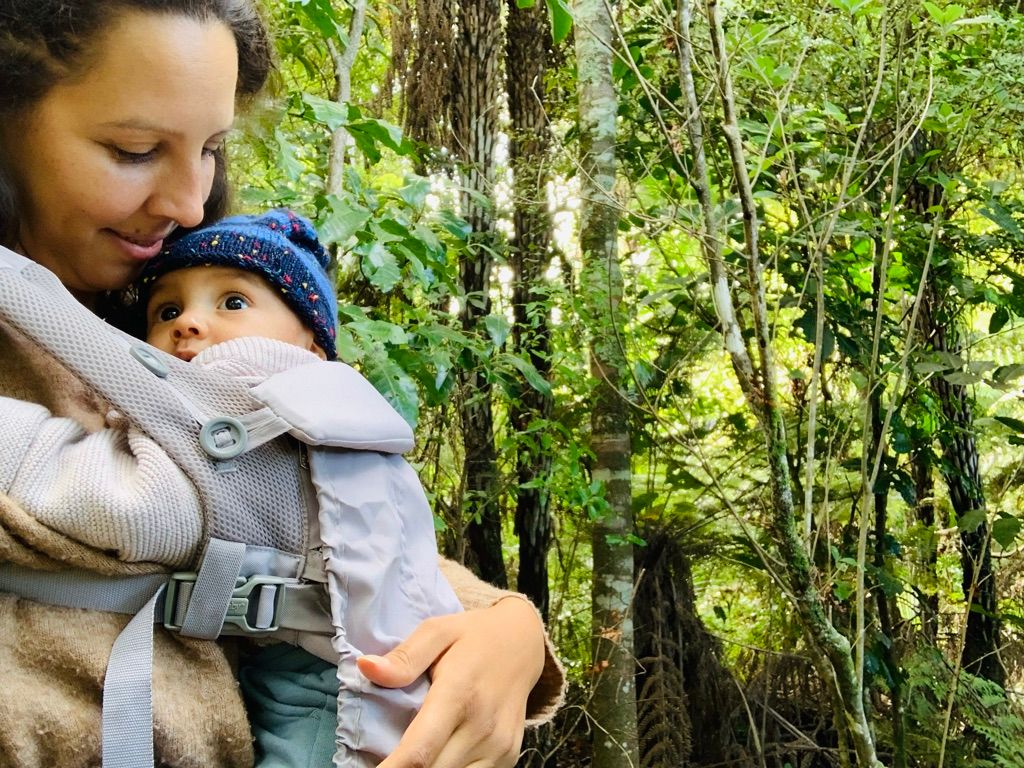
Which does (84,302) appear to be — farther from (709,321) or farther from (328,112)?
(709,321)

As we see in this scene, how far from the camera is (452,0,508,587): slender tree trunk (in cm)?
360

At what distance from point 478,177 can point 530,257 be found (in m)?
0.44

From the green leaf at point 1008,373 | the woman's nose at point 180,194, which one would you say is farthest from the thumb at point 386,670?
the green leaf at point 1008,373

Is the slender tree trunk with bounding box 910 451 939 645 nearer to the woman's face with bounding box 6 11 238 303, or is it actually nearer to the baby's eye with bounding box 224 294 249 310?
the baby's eye with bounding box 224 294 249 310

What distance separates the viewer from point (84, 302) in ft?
4.14

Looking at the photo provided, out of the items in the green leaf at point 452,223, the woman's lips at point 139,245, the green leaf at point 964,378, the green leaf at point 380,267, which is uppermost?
the green leaf at point 452,223

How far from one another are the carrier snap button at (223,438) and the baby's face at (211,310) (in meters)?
0.23

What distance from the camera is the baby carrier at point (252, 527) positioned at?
33.5 inches

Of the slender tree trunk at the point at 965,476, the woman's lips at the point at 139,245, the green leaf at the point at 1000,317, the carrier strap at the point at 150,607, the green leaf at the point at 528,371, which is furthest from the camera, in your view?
the slender tree trunk at the point at 965,476

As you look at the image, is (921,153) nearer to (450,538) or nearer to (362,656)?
(450,538)

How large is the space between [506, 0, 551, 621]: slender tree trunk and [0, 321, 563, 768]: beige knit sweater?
2.48m

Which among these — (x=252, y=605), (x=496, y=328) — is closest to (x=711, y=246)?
(x=496, y=328)

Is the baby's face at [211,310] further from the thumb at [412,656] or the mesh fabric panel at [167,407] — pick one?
the thumb at [412,656]

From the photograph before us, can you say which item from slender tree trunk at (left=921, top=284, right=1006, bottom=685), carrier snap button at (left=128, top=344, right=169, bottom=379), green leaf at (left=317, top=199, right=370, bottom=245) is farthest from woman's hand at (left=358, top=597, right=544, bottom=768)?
slender tree trunk at (left=921, top=284, right=1006, bottom=685)
